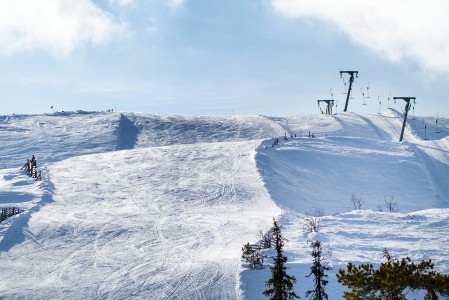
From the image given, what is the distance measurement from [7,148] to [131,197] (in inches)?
750

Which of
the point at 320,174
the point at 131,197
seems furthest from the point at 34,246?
the point at 320,174

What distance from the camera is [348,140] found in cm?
3628

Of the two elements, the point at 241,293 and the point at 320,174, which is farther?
the point at 320,174

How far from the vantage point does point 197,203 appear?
2203 centimetres

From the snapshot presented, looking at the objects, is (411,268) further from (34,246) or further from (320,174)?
(320,174)

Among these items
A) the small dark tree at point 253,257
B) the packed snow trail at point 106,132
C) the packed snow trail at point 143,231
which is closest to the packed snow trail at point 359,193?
the small dark tree at point 253,257

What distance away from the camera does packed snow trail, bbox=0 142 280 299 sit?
1295 centimetres

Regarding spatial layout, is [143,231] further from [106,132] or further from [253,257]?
[106,132]

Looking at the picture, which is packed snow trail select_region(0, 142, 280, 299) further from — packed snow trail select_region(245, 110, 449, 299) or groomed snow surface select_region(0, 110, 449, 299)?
packed snow trail select_region(245, 110, 449, 299)

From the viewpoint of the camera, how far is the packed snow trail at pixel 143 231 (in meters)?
13.0

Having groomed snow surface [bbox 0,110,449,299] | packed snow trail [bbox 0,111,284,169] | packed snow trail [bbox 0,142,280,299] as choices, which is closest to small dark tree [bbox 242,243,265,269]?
groomed snow surface [bbox 0,110,449,299]

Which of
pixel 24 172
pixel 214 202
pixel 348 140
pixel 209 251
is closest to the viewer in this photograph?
pixel 209 251

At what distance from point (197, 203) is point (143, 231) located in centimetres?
463

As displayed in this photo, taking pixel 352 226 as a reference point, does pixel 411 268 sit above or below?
above
